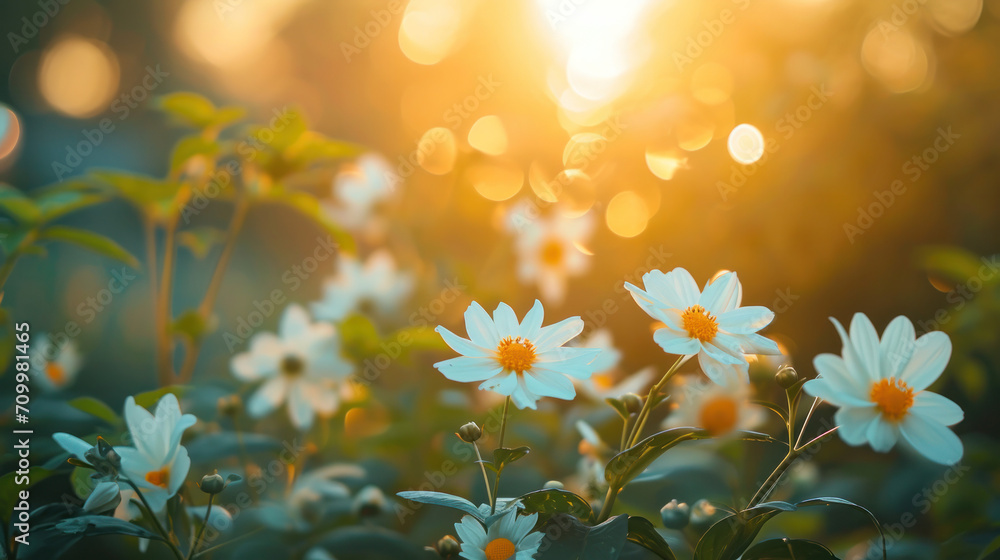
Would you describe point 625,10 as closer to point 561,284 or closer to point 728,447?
point 561,284

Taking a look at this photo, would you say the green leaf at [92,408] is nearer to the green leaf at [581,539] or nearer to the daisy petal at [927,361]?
the green leaf at [581,539]

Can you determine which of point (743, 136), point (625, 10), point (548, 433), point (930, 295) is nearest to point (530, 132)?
point (625, 10)

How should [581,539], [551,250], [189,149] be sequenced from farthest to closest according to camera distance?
[551,250] < [189,149] < [581,539]

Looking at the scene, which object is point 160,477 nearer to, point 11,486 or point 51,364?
point 11,486

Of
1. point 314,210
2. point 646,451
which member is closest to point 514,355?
point 646,451

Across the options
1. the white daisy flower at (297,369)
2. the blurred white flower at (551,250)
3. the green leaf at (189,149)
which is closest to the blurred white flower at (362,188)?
the blurred white flower at (551,250)

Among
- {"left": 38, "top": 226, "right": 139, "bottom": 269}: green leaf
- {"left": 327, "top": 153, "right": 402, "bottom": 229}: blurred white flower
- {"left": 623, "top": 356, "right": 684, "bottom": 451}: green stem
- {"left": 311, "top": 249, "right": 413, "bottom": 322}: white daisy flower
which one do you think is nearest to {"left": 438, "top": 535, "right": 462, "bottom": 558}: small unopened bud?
{"left": 623, "top": 356, "right": 684, "bottom": 451}: green stem
